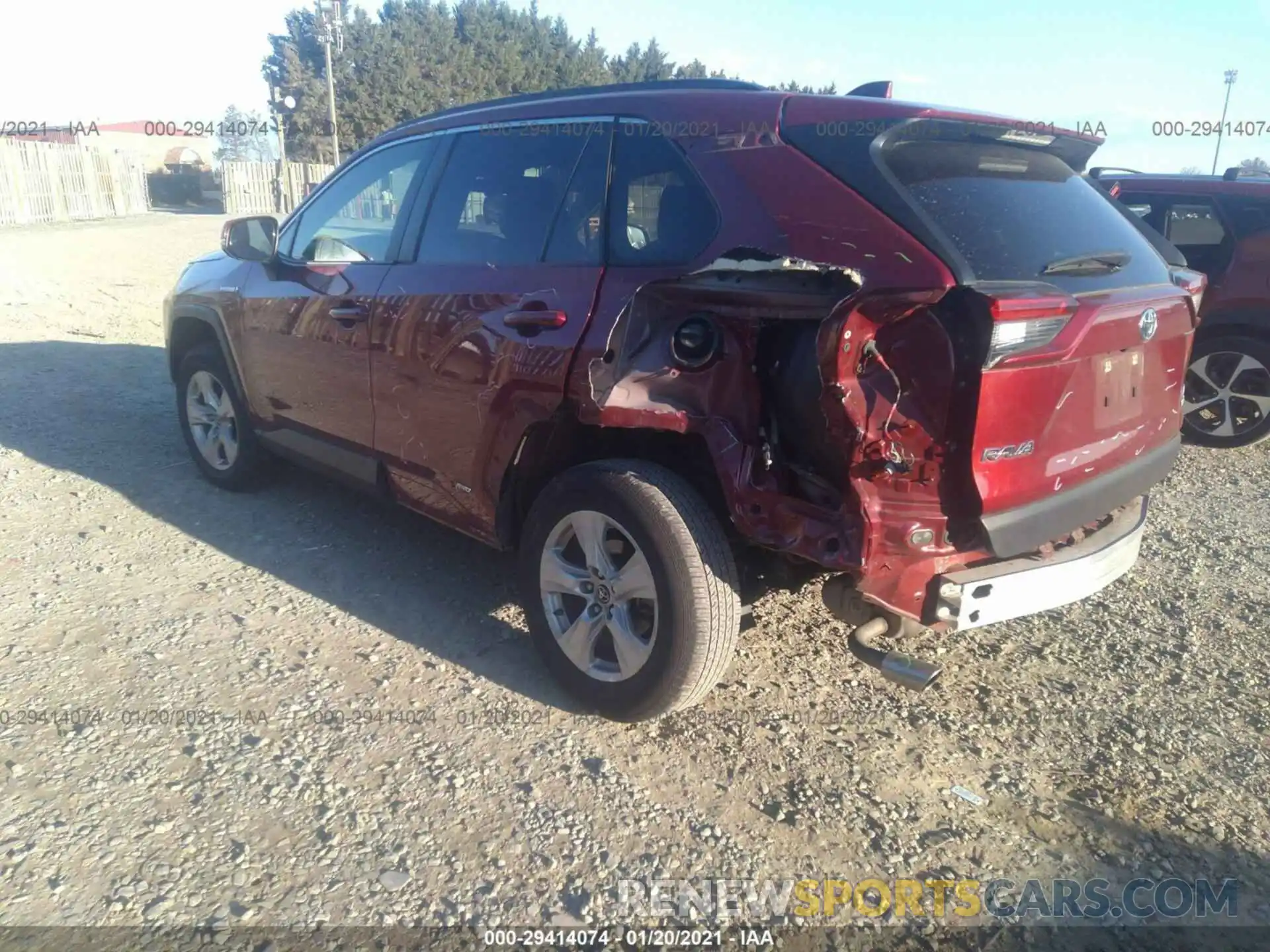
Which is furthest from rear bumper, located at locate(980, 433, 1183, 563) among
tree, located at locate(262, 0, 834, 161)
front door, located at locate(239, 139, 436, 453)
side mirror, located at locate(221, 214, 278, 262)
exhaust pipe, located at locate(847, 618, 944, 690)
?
tree, located at locate(262, 0, 834, 161)

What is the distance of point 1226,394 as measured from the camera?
634cm

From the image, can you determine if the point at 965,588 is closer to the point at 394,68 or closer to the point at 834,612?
the point at 834,612

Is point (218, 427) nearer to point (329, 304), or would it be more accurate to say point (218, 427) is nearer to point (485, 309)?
point (329, 304)

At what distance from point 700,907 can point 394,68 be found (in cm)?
4376

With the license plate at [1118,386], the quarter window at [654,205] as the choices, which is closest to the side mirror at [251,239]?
the quarter window at [654,205]

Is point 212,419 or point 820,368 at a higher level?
point 820,368

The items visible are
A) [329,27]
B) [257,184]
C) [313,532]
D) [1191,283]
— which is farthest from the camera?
[257,184]

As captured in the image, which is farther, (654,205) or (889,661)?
(654,205)

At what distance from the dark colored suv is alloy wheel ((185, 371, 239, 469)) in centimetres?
562

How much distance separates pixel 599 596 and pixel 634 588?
0.18 m

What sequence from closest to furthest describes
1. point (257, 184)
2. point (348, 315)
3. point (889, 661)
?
point (889, 661)
point (348, 315)
point (257, 184)

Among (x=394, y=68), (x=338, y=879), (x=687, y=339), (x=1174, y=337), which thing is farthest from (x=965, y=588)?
(x=394, y=68)

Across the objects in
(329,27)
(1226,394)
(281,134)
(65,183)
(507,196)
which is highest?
(329,27)

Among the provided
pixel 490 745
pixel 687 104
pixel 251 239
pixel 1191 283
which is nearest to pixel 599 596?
pixel 490 745
